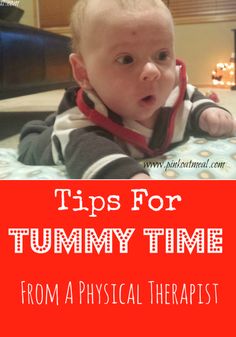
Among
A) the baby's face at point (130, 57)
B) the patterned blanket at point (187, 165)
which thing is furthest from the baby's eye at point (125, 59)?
the patterned blanket at point (187, 165)

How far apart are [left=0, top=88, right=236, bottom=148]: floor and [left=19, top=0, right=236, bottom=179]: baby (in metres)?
0.27

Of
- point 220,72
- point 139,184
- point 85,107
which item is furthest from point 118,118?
point 220,72

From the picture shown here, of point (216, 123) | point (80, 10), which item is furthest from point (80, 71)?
point (216, 123)

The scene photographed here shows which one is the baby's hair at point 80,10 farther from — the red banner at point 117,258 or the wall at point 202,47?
the red banner at point 117,258

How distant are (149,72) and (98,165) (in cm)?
11

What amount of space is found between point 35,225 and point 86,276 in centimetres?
6

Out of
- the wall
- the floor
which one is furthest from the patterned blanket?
the floor

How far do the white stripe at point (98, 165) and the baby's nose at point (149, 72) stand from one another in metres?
0.08

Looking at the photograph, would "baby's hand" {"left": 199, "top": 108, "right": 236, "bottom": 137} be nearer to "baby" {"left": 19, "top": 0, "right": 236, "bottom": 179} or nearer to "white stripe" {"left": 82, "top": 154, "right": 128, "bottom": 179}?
"baby" {"left": 19, "top": 0, "right": 236, "bottom": 179}

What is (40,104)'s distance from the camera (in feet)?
4.33

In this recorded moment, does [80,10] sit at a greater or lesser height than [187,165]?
greater

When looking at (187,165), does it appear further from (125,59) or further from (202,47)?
(202,47)

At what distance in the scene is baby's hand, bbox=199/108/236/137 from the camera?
520mm

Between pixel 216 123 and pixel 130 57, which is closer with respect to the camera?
pixel 130 57
